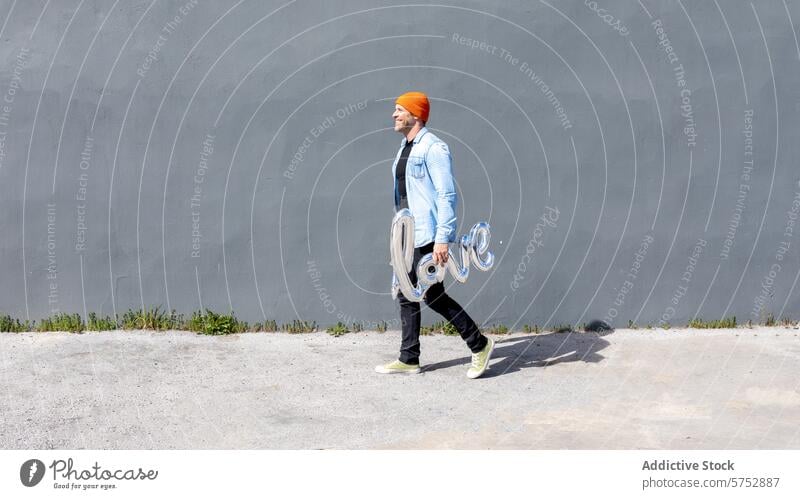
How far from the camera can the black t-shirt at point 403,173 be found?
7000 millimetres

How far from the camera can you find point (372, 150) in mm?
8367

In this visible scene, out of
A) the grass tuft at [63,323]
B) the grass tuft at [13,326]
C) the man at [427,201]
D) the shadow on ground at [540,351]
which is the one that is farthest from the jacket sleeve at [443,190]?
the grass tuft at [13,326]

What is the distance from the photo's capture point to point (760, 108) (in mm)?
8461

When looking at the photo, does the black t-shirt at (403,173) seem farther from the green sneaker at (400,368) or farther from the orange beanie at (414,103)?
the green sneaker at (400,368)

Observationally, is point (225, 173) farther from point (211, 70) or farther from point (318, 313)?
point (318, 313)

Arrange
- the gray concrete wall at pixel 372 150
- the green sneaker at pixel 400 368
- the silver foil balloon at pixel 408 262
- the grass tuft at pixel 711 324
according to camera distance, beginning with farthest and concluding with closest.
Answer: the grass tuft at pixel 711 324, the gray concrete wall at pixel 372 150, the green sneaker at pixel 400 368, the silver foil balloon at pixel 408 262

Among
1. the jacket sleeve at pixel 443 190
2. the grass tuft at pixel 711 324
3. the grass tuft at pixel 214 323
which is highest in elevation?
the jacket sleeve at pixel 443 190

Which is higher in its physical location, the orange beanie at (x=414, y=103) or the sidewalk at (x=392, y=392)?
the orange beanie at (x=414, y=103)

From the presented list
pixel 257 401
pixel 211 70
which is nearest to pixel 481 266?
pixel 257 401

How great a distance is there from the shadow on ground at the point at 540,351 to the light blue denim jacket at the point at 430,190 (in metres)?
1.09

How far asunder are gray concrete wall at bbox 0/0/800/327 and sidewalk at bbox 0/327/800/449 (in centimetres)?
46

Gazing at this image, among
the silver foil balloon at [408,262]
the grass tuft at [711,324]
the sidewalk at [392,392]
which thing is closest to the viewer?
the sidewalk at [392,392]

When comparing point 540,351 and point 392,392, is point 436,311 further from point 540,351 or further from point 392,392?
point 540,351

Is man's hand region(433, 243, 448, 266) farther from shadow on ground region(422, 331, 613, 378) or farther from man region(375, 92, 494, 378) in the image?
shadow on ground region(422, 331, 613, 378)
